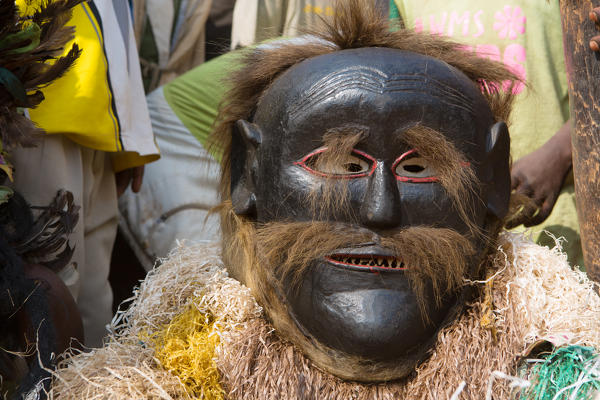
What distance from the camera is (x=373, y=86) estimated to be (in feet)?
5.10

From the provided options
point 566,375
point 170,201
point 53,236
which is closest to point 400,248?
point 566,375

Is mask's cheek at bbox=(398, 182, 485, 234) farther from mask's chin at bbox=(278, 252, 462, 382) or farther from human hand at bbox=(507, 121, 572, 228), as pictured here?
human hand at bbox=(507, 121, 572, 228)

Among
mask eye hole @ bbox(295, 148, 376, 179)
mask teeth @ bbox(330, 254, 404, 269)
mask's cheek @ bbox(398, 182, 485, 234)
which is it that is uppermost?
mask eye hole @ bbox(295, 148, 376, 179)

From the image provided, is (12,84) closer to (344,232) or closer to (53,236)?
(53,236)

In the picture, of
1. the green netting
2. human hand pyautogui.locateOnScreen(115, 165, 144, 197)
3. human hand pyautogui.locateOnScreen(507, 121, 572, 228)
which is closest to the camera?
the green netting

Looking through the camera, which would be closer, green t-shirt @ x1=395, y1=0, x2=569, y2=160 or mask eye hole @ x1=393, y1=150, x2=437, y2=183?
mask eye hole @ x1=393, y1=150, x2=437, y2=183

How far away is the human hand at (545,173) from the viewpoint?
223 centimetres

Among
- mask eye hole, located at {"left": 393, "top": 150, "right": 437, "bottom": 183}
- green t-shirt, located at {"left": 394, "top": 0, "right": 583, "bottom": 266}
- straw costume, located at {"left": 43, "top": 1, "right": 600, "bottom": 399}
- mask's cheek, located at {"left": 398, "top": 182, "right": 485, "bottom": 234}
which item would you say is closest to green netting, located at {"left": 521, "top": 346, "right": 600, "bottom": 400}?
straw costume, located at {"left": 43, "top": 1, "right": 600, "bottom": 399}

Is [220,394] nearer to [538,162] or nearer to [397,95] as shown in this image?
[397,95]

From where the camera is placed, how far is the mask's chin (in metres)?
1.48

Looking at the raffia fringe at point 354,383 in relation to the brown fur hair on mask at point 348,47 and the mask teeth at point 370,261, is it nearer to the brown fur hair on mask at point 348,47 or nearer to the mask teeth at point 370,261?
the mask teeth at point 370,261

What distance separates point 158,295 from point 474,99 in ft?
3.12

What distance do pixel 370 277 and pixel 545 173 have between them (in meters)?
1.02

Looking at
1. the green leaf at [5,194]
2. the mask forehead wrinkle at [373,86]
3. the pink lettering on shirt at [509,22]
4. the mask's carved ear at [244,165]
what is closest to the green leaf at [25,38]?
the green leaf at [5,194]
